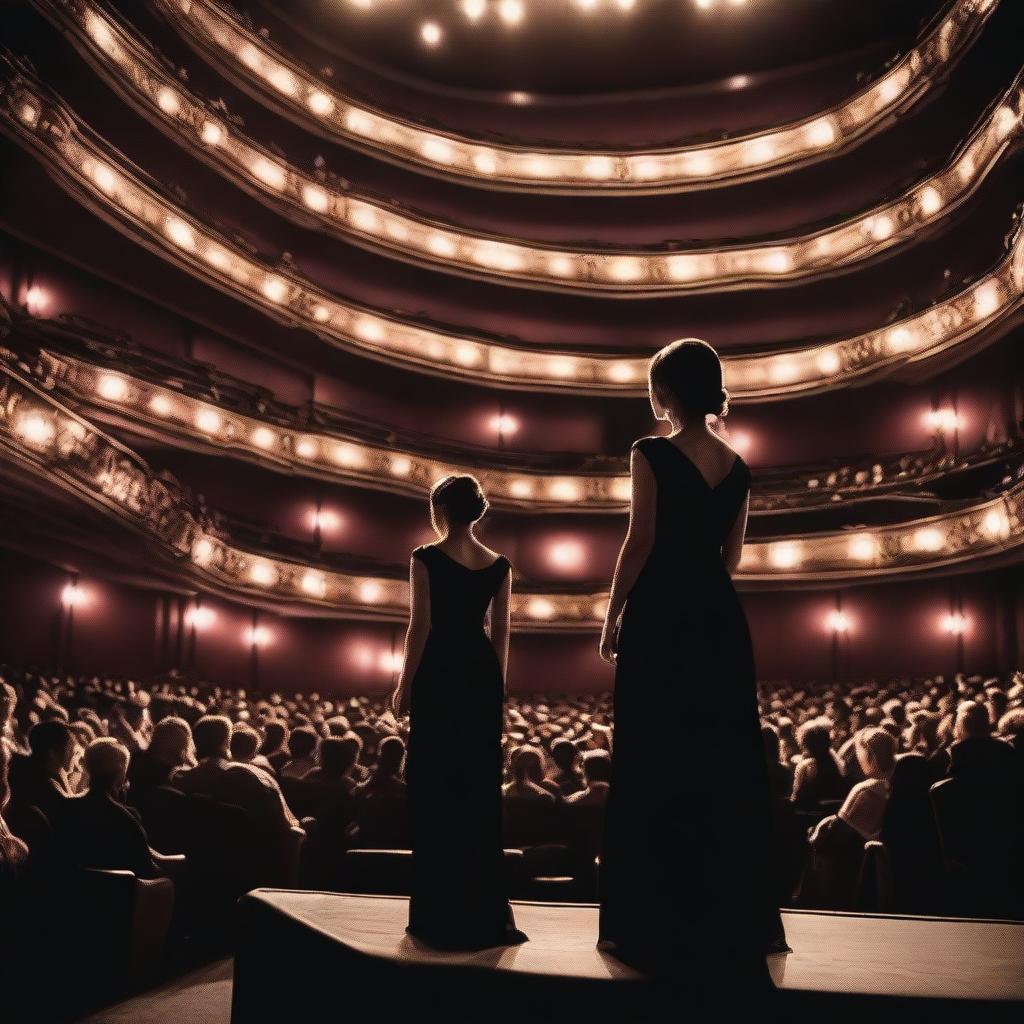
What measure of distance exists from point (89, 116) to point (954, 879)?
20918 mm

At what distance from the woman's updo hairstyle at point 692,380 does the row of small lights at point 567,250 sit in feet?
59.9

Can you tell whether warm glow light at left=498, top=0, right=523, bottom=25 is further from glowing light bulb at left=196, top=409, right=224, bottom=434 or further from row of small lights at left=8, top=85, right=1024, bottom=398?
glowing light bulb at left=196, top=409, right=224, bottom=434

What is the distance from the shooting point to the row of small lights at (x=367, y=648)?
19.1 m

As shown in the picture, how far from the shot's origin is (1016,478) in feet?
59.5

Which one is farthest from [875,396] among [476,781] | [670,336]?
Result: [476,781]

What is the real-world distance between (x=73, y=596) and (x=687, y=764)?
58.9 feet

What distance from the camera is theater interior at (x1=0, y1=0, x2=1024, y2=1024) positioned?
18.2 metres

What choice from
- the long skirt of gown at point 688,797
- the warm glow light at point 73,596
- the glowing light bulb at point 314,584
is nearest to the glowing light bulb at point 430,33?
the glowing light bulb at point 314,584

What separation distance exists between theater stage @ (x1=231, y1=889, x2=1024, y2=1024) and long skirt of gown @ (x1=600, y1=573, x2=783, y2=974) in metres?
0.15

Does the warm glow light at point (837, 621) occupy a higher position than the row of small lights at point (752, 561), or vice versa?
the row of small lights at point (752, 561)

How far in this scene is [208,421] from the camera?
19750mm

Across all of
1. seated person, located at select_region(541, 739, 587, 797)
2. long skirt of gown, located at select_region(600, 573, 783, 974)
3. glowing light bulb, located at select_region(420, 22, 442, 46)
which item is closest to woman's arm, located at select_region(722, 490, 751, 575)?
long skirt of gown, located at select_region(600, 573, 783, 974)

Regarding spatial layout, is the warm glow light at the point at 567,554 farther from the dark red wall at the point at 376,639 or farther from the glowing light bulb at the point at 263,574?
the glowing light bulb at the point at 263,574

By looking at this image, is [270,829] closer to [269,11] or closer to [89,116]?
[89,116]
